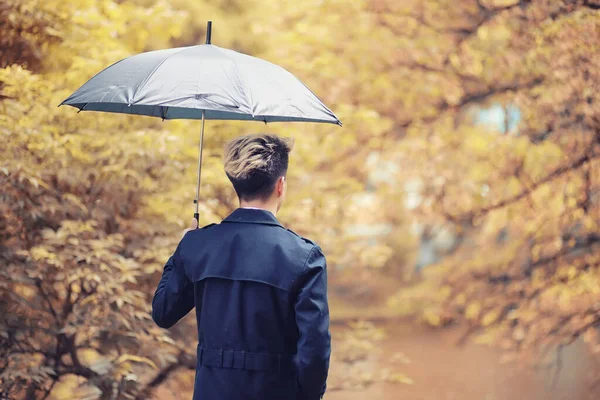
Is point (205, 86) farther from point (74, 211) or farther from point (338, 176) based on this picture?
point (338, 176)

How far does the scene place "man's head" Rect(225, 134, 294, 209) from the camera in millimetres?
1712

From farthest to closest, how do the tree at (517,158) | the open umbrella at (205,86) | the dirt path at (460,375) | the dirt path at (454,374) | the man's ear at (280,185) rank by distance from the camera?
the dirt path at (460,375) < the dirt path at (454,374) < the tree at (517,158) < the open umbrella at (205,86) < the man's ear at (280,185)

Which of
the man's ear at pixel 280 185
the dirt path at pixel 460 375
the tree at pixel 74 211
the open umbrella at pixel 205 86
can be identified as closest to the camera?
the man's ear at pixel 280 185

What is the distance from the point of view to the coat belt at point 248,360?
1721 mm

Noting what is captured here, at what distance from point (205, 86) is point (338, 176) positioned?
4076 mm

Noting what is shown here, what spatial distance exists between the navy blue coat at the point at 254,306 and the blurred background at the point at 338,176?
178 centimetres

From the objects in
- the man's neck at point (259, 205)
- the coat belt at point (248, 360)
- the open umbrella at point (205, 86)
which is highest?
the open umbrella at point (205, 86)

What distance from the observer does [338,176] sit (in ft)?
19.7

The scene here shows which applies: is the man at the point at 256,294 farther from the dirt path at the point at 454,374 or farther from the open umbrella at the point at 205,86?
the dirt path at the point at 454,374

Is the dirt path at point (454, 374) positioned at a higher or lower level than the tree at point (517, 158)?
lower

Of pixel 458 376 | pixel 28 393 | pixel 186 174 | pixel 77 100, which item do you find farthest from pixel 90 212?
pixel 458 376

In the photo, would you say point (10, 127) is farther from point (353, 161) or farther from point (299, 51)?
point (353, 161)

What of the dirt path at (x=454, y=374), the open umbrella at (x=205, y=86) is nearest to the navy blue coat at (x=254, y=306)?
the open umbrella at (x=205, y=86)

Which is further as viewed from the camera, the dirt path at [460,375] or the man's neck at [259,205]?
the dirt path at [460,375]
